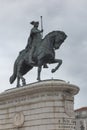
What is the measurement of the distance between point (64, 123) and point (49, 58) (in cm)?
371

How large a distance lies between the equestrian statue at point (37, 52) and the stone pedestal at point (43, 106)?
119 centimetres

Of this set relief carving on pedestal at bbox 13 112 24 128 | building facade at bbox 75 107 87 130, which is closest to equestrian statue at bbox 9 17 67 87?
relief carving on pedestal at bbox 13 112 24 128

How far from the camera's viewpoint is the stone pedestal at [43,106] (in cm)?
2325

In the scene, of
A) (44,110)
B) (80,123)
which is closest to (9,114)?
(44,110)

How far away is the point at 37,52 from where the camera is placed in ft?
83.4

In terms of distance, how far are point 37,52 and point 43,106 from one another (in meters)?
3.32

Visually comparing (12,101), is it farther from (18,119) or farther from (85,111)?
(85,111)

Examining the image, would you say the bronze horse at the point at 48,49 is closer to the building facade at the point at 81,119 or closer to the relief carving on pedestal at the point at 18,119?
the relief carving on pedestal at the point at 18,119

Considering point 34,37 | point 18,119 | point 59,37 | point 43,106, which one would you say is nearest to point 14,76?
point 34,37

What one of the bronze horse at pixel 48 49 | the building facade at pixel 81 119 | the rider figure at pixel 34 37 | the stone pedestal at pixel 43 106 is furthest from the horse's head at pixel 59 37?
the building facade at pixel 81 119

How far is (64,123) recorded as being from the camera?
23234mm

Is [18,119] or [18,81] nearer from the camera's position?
[18,119]

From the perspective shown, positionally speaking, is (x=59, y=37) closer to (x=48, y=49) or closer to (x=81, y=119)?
(x=48, y=49)

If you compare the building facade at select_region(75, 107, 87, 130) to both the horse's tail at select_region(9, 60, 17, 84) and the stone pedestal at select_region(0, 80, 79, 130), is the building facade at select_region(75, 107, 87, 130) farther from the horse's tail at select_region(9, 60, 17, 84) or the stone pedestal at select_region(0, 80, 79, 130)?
the stone pedestal at select_region(0, 80, 79, 130)
